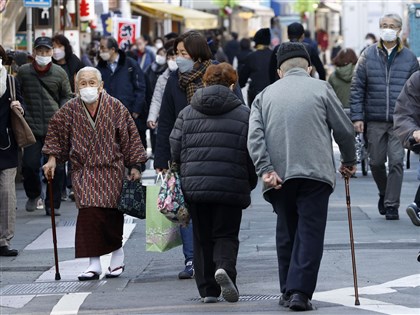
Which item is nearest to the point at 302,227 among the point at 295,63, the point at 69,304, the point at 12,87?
the point at 295,63

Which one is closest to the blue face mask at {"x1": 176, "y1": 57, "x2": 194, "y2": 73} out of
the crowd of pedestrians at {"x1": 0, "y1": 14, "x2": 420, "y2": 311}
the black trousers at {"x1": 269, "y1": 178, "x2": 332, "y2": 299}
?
the crowd of pedestrians at {"x1": 0, "y1": 14, "x2": 420, "y2": 311}

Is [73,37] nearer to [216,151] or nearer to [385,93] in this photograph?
[385,93]

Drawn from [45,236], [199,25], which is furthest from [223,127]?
[199,25]

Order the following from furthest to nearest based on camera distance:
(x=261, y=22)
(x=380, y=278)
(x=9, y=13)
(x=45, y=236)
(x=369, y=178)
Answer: (x=261, y=22) → (x=9, y=13) → (x=369, y=178) → (x=45, y=236) → (x=380, y=278)

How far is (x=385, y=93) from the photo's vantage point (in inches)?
594

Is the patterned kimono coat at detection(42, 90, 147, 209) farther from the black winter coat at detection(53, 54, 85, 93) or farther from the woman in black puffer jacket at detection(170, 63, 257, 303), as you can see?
the black winter coat at detection(53, 54, 85, 93)

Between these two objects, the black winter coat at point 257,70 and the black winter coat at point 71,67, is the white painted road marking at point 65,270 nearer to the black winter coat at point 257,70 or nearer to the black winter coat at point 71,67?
the black winter coat at point 71,67

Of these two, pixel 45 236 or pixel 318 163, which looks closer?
pixel 318 163

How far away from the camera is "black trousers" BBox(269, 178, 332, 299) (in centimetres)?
949

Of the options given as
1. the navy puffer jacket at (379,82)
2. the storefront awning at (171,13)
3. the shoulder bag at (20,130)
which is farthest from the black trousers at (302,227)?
the storefront awning at (171,13)

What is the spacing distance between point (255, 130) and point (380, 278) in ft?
6.54

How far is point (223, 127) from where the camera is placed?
1005 centimetres

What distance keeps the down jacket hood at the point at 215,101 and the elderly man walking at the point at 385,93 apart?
5.07 metres

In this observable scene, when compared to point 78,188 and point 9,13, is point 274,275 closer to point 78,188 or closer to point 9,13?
point 78,188
